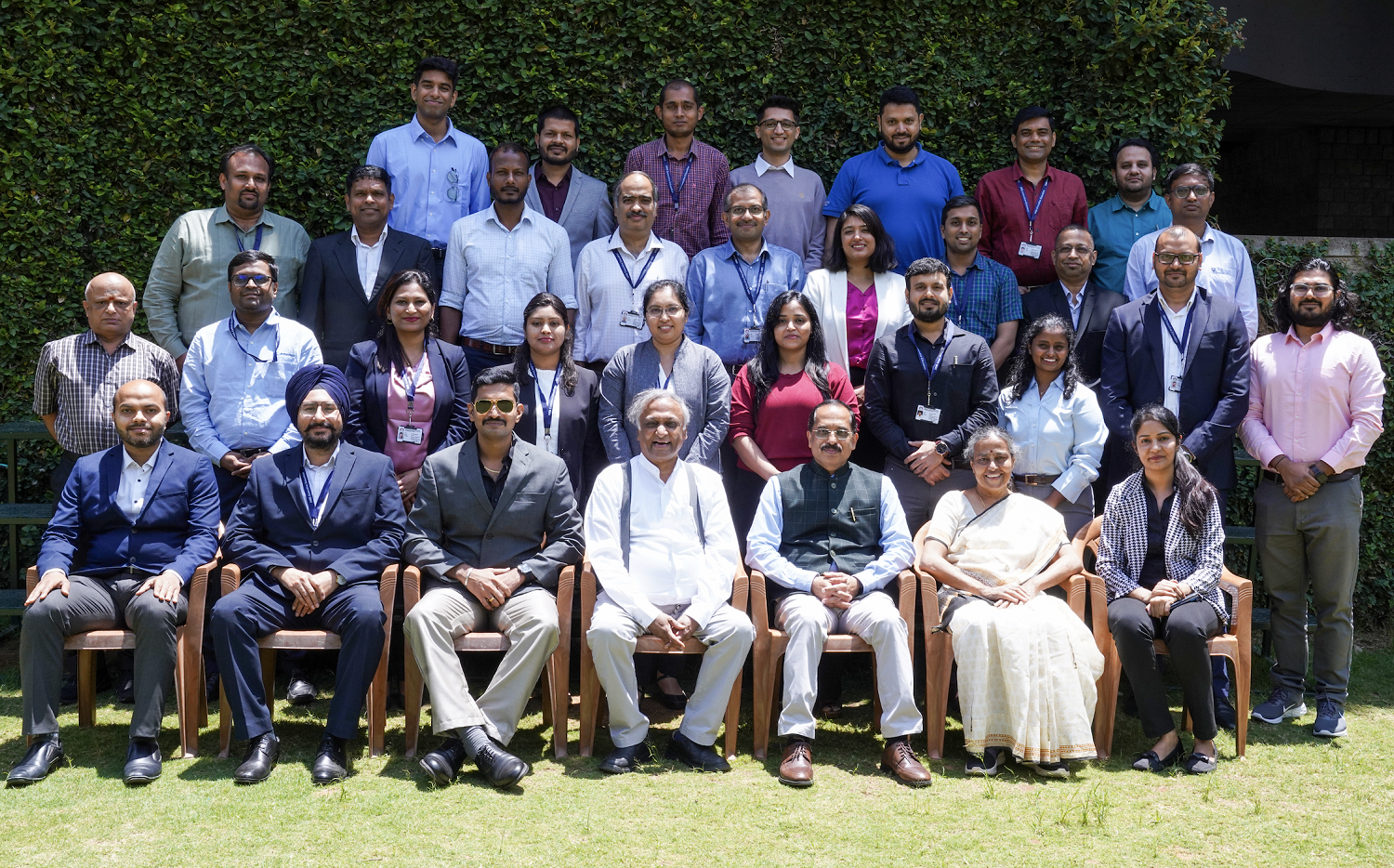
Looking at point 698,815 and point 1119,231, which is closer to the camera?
point 698,815

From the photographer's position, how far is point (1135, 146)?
5.98 m

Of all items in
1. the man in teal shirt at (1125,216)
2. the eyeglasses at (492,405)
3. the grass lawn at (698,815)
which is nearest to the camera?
the grass lawn at (698,815)

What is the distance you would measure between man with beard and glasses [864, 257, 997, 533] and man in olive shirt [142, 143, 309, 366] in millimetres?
2999

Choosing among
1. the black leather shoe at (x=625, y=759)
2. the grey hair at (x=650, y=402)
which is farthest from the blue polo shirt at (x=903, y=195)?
the black leather shoe at (x=625, y=759)

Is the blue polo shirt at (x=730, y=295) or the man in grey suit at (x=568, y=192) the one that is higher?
the man in grey suit at (x=568, y=192)

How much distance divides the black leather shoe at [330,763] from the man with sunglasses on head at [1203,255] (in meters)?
4.18

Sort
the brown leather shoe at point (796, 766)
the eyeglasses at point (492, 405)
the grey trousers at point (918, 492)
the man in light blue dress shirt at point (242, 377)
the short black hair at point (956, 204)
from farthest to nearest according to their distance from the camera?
1. the short black hair at point (956, 204)
2. the grey trousers at point (918, 492)
3. the man in light blue dress shirt at point (242, 377)
4. the eyeglasses at point (492, 405)
5. the brown leather shoe at point (796, 766)

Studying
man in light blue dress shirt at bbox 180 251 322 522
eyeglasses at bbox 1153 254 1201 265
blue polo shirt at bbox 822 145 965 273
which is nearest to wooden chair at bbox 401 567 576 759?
man in light blue dress shirt at bbox 180 251 322 522

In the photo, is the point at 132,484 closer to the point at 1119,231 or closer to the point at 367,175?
the point at 367,175

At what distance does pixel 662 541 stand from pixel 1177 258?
2.67m

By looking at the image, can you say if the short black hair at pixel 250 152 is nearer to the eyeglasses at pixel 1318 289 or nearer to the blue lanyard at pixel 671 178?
the blue lanyard at pixel 671 178

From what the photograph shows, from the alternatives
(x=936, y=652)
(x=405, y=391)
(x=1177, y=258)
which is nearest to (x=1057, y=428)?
(x=1177, y=258)

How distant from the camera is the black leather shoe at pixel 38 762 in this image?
4102mm

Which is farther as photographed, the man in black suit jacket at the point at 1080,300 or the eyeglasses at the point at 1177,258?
the man in black suit jacket at the point at 1080,300
